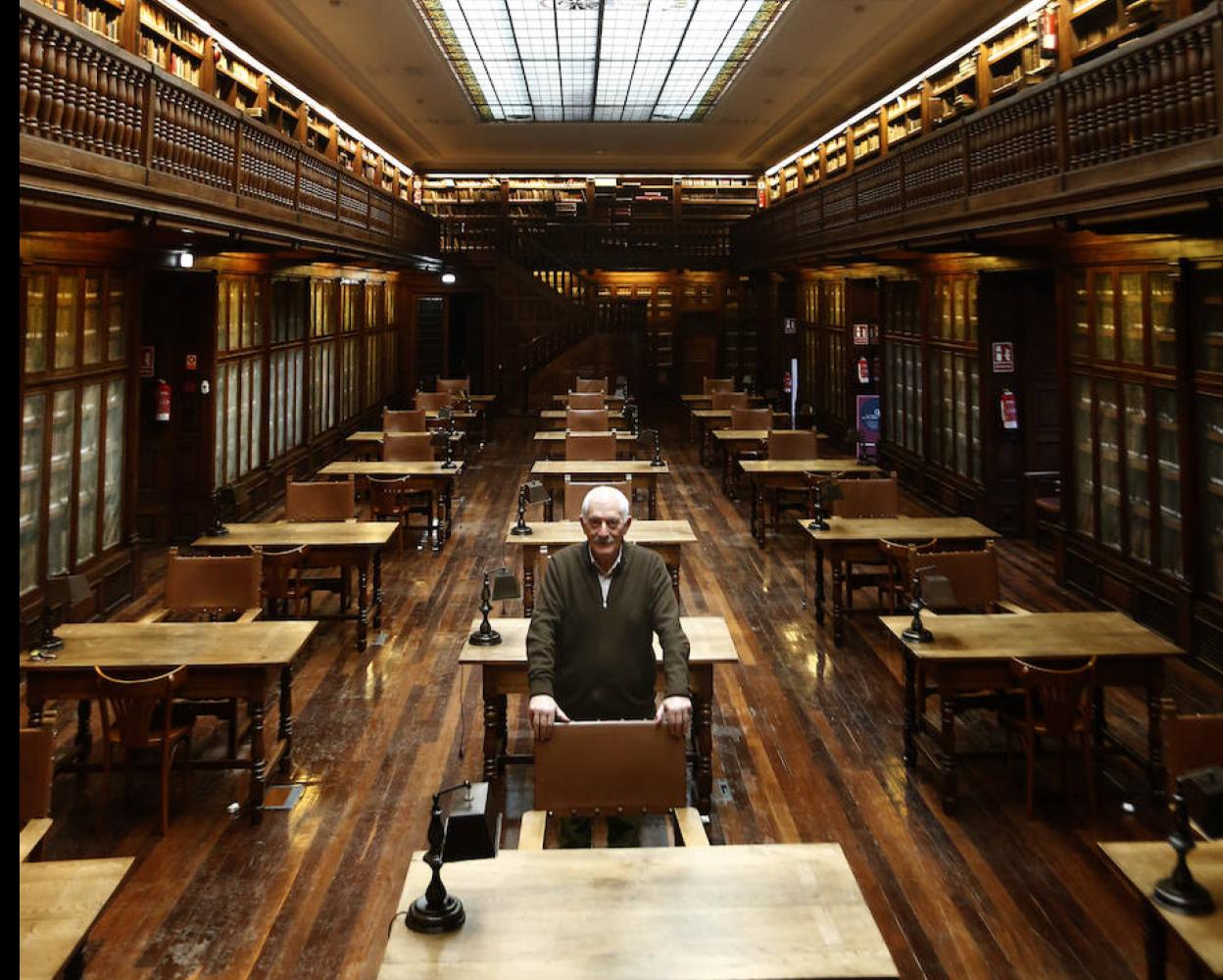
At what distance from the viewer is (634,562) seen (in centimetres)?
323

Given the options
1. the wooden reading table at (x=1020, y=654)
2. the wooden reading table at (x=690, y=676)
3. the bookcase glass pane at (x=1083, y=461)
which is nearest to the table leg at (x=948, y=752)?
the wooden reading table at (x=1020, y=654)

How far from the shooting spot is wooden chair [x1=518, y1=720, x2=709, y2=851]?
2848 millimetres

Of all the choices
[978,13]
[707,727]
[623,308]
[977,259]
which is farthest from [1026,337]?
[623,308]

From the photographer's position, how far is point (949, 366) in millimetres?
10695

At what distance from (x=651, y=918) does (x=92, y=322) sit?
6.74 metres

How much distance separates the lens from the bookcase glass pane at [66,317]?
6625mm

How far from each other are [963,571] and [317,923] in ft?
11.9

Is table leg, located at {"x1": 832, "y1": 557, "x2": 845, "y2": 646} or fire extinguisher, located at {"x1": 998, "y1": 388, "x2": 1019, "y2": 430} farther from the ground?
fire extinguisher, located at {"x1": 998, "y1": 388, "x2": 1019, "y2": 430}

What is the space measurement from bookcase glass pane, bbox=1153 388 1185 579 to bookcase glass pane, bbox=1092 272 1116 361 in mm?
777

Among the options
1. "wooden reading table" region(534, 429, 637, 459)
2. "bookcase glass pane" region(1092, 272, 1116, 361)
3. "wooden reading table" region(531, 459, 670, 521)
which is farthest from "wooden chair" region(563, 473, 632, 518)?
"bookcase glass pane" region(1092, 272, 1116, 361)

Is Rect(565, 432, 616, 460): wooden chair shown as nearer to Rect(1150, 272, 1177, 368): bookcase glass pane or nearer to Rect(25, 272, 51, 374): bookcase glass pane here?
Rect(25, 272, 51, 374): bookcase glass pane

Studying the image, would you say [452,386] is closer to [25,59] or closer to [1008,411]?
[1008,411]

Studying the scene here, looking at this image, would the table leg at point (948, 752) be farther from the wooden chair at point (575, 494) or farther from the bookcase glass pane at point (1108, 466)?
the bookcase glass pane at point (1108, 466)
